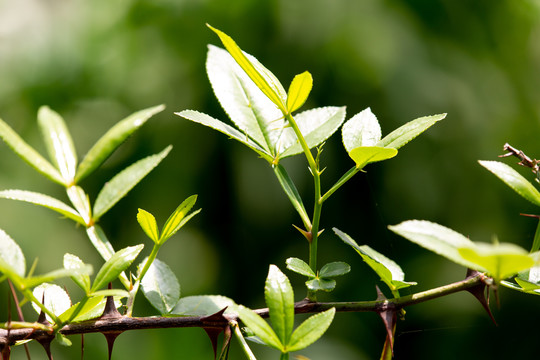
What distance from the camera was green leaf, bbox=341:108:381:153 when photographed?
1.39 ft

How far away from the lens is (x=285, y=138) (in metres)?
0.47

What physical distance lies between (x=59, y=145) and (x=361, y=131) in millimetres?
271

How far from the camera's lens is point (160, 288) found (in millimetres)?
456

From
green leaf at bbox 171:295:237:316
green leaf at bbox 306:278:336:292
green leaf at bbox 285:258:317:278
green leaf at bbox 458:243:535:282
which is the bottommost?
green leaf at bbox 171:295:237:316

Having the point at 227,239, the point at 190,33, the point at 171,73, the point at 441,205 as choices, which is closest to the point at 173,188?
the point at 227,239

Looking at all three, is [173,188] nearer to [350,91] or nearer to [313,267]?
[350,91]

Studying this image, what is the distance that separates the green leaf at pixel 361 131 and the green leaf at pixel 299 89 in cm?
7

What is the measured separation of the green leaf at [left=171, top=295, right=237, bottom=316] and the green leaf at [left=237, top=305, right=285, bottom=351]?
0.12 m

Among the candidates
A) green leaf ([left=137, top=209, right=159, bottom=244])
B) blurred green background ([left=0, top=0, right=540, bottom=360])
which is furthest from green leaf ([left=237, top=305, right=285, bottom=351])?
blurred green background ([left=0, top=0, right=540, bottom=360])

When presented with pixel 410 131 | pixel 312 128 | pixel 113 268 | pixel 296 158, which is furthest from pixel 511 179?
pixel 296 158

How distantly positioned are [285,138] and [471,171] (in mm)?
1095

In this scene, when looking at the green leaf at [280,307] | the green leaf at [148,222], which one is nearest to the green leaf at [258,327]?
the green leaf at [280,307]

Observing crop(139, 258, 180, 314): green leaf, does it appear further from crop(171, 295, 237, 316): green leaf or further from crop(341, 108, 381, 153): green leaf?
crop(341, 108, 381, 153): green leaf

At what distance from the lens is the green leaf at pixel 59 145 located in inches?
18.1
